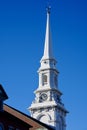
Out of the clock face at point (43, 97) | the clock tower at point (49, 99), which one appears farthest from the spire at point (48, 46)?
the clock face at point (43, 97)

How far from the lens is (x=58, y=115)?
13400 centimetres

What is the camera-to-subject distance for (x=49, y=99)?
13612cm

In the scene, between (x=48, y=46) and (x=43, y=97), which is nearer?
(x=43, y=97)

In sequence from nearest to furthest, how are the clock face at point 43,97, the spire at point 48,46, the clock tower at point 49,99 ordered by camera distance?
the clock tower at point 49,99, the clock face at point 43,97, the spire at point 48,46

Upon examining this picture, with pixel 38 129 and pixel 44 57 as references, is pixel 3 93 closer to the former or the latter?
pixel 38 129

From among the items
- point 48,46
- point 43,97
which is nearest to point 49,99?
point 43,97

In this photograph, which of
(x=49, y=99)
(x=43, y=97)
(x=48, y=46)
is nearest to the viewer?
(x=49, y=99)

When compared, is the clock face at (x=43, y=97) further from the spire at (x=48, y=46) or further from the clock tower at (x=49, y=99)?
the spire at (x=48, y=46)

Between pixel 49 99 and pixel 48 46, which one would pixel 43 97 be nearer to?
pixel 49 99

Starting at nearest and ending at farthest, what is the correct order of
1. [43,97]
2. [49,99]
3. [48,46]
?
[49,99] → [43,97] → [48,46]

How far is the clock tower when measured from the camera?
133 meters

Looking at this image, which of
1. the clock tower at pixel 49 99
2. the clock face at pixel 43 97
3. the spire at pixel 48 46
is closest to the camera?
the clock tower at pixel 49 99

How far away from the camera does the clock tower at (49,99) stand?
436 feet

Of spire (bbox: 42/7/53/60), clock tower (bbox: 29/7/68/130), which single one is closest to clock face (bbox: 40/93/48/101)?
clock tower (bbox: 29/7/68/130)
